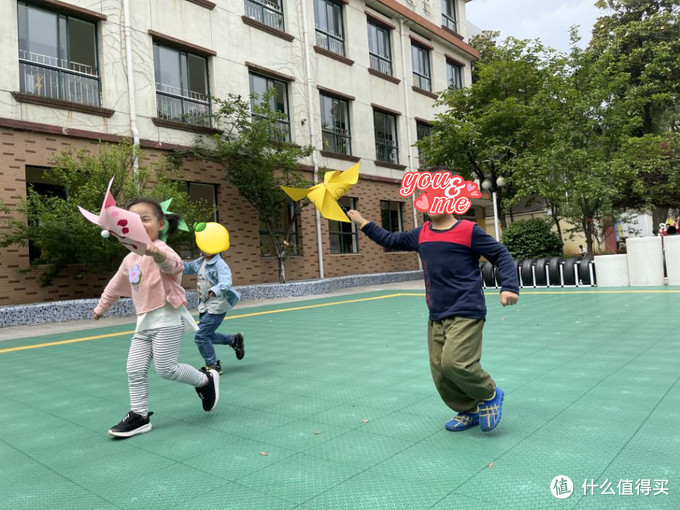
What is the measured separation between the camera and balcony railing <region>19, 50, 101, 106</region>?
12.6 meters

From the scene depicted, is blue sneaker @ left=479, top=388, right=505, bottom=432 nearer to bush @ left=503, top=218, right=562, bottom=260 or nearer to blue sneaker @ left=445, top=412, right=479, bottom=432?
blue sneaker @ left=445, top=412, right=479, bottom=432

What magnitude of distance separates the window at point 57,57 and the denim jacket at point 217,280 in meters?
10.0

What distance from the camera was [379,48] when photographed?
23766 millimetres

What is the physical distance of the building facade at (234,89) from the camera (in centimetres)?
1255

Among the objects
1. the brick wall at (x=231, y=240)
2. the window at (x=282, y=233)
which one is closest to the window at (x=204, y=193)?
the brick wall at (x=231, y=240)

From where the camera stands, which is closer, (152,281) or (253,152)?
(152,281)

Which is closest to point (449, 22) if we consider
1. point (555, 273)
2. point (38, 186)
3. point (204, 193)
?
point (555, 273)

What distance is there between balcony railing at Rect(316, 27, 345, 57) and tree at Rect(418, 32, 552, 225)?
490 cm

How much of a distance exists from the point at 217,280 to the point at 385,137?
19.3m

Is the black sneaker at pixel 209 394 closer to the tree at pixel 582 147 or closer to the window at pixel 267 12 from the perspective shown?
the tree at pixel 582 147

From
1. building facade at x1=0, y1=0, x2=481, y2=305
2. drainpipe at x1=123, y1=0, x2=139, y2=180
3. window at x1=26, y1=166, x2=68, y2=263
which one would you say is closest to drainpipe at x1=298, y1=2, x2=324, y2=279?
building facade at x1=0, y1=0, x2=481, y2=305

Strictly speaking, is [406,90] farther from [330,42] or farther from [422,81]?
[330,42]

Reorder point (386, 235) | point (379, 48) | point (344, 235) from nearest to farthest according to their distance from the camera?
point (386, 235), point (344, 235), point (379, 48)

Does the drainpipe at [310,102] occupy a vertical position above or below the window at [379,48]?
below
